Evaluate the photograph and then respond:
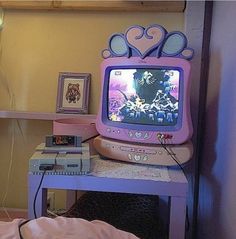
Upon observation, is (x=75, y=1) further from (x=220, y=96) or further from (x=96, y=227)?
(x=96, y=227)

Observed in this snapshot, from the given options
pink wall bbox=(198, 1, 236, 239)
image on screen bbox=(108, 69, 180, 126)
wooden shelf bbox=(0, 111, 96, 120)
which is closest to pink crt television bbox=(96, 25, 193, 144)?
image on screen bbox=(108, 69, 180, 126)

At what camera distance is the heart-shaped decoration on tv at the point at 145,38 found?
119 centimetres

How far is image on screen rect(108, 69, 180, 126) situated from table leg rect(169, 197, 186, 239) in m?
0.33

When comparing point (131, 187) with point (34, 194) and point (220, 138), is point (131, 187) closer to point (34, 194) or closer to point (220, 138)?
point (34, 194)

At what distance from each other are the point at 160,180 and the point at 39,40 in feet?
4.14

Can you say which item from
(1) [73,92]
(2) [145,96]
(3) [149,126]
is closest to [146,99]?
(2) [145,96]

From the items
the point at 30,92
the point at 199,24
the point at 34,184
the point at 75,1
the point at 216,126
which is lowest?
the point at 34,184

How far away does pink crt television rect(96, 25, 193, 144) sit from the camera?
1.16 metres

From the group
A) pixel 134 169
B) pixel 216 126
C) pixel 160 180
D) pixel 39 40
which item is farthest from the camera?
pixel 39 40

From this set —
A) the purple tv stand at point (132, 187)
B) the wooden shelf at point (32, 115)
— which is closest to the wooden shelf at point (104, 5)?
the wooden shelf at point (32, 115)

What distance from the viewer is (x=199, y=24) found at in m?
1.56

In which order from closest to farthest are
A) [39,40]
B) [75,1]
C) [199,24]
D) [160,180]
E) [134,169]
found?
[160,180], [134,169], [199,24], [75,1], [39,40]

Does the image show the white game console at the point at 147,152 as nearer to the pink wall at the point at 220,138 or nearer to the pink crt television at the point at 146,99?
the pink crt television at the point at 146,99

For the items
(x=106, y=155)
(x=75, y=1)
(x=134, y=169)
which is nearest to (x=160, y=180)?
(x=134, y=169)
